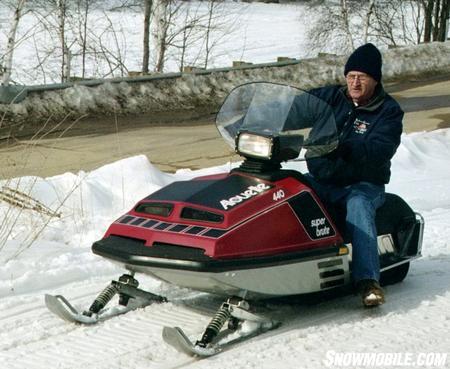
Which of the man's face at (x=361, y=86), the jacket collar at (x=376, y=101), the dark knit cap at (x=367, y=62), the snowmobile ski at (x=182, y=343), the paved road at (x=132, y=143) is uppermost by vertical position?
the dark knit cap at (x=367, y=62)

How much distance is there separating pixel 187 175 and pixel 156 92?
18.8ft

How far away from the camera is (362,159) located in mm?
5230

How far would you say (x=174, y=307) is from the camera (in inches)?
212

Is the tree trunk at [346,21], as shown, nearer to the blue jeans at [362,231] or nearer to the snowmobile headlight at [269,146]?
the blue jeans at [362,231]

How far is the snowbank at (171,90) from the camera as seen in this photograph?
13430 millimetres

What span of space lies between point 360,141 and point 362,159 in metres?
0.10

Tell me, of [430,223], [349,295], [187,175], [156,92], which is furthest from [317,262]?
[156,92]

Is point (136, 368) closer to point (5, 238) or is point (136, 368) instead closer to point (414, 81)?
point (5, 238)

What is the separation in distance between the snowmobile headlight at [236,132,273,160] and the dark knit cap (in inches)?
32.0

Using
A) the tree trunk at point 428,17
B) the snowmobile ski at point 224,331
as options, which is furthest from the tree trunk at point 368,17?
the snowmobile ski at point 224,331

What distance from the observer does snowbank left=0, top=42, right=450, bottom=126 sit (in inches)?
529

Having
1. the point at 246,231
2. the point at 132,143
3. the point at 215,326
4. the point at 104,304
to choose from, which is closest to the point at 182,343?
the point at 215,326

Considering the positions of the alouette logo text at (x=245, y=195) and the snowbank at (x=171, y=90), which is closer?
the alouette logo text at (x=245, y=195)

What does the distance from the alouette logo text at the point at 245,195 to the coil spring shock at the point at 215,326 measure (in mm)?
501
